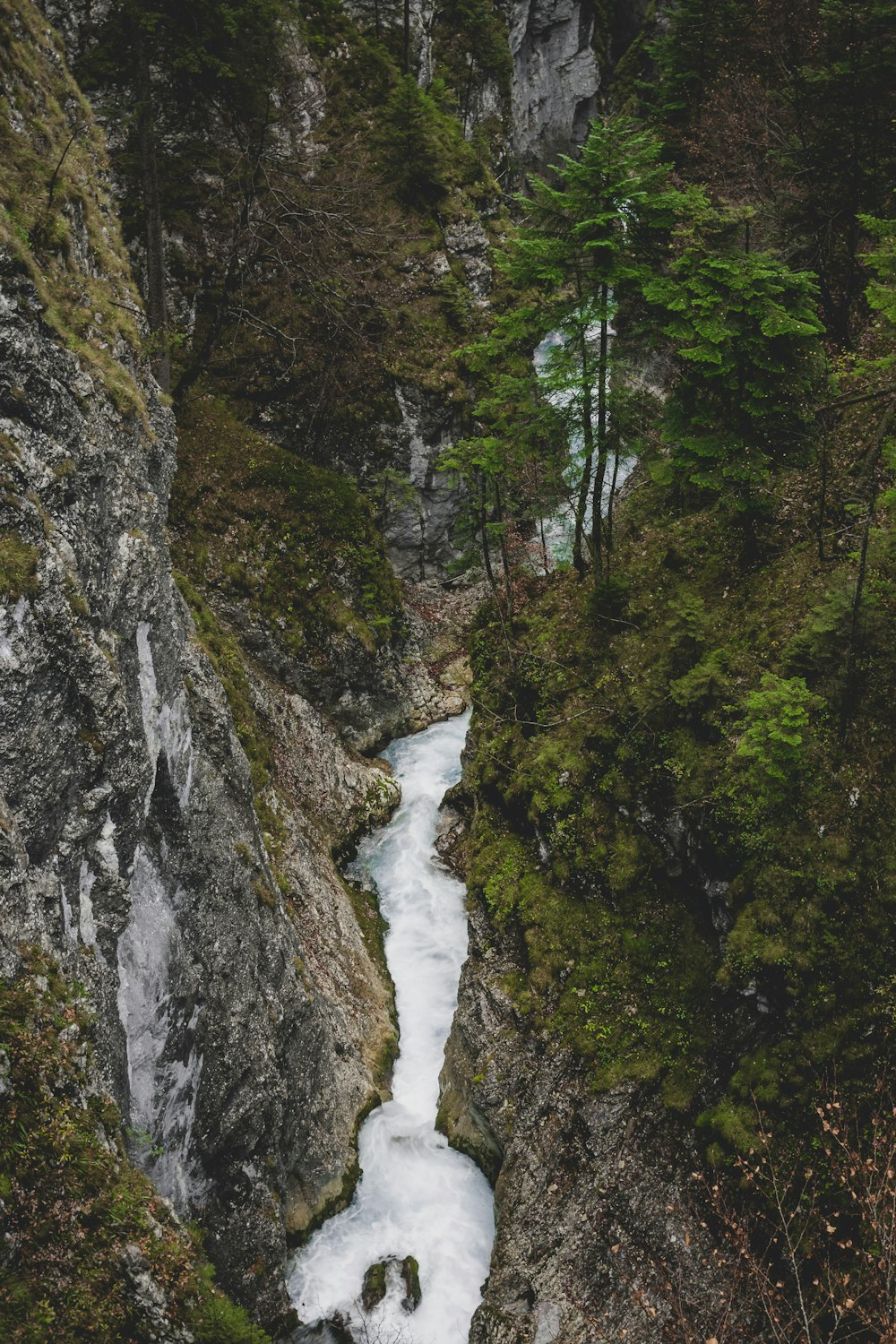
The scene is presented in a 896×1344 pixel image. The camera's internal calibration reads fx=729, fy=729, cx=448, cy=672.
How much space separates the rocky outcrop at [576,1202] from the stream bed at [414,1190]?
75 cm

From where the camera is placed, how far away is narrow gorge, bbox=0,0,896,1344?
23.7 feet

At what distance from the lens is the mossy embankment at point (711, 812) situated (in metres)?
9.32

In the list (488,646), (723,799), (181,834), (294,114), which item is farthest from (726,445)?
(294,114)

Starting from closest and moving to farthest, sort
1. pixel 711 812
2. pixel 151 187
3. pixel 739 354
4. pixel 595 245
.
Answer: pixel 595 245
pixel 711 812
pixel 739 354
pixel 151 187

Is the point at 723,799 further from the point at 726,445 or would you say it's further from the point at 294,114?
the point at 294,114

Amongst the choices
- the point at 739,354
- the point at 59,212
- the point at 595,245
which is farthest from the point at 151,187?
the point at 739,354

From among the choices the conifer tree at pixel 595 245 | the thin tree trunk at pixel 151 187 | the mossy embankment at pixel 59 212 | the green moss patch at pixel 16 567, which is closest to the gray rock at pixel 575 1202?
the green moss patch at pixel 16 567

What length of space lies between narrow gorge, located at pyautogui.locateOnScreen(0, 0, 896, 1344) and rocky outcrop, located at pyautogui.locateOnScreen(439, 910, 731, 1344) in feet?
0.18

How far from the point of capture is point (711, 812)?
10969 millimetres

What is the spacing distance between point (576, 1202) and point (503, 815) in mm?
6678

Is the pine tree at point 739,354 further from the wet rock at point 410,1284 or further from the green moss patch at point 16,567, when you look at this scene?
the wet rock at point 410,1284

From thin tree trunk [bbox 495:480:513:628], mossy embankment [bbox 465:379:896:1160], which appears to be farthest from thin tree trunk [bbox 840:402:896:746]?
thin tree trunk [bbox 495:480:513:628]

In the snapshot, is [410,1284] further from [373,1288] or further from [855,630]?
[855,630]

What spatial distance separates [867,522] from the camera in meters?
9.29
